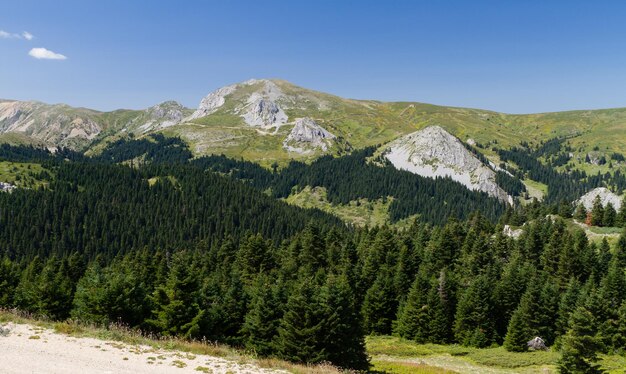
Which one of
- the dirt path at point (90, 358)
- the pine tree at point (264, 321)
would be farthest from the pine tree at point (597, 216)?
the dirt path at point (90, 358)

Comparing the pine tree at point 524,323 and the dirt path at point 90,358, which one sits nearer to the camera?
the dirt path at point 90,358

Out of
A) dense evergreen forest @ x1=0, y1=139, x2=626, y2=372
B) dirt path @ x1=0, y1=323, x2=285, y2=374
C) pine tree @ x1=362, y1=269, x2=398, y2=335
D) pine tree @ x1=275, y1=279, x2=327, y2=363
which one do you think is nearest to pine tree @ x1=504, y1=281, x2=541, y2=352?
dense evergreen forest @ x1=0, y1=139, x2=626, y2=372

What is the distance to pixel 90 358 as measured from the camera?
24.2 metres

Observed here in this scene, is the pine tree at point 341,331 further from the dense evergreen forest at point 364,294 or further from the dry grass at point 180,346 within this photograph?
the dry grass at point 180,346

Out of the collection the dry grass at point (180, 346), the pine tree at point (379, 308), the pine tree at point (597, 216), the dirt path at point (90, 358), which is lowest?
the pine tree at point (379, 308)

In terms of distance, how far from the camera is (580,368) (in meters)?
42.4

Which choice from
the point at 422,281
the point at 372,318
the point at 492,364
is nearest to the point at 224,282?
the point at 372,318

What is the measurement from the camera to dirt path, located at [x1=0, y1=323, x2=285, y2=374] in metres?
22.5

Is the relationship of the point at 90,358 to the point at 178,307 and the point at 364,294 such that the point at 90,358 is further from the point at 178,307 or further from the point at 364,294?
the point at 364,294

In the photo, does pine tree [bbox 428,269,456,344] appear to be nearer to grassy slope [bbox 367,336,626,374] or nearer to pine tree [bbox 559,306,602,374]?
grassy slope [bbox 367,336,626,374]

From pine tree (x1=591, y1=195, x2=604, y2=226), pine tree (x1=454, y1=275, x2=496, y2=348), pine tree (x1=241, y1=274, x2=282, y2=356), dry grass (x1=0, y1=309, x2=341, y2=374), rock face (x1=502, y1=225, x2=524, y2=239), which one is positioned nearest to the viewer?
dry grass (x1=0, y1=309, x2=341, y2=374)

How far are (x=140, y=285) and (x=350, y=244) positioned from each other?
71338 millimetres

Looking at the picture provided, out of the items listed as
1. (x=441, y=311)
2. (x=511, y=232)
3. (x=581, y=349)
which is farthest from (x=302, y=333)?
(x=511, y=232)

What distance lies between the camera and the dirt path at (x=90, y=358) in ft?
73.8
